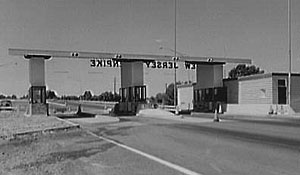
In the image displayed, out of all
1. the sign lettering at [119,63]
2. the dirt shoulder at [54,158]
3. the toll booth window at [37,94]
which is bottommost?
the dirt shoulder at [54,158]

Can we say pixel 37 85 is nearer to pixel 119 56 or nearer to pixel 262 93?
pixel 119 56

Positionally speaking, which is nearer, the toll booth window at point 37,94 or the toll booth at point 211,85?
the toll booth window at point 37,94

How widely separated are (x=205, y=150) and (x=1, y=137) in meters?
11.0

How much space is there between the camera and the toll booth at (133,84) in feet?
177

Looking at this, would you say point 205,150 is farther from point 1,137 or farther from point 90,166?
point 1,137

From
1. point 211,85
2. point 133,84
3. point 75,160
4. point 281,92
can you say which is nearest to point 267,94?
point 281,92

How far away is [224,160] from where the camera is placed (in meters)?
11.7

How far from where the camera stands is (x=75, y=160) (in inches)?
475

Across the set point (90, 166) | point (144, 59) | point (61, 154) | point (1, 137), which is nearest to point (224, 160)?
point (90, 166)

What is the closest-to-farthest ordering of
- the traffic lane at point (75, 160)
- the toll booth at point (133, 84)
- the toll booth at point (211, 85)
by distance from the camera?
the traffic lane at point (75, 160) < the toll booth at point (133, 84) < the toll booth at point (211, 85)

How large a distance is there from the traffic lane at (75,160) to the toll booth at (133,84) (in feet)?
122

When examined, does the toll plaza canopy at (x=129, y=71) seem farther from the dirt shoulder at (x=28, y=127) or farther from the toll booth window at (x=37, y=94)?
the dirt shoulder at (x=28, y=127)

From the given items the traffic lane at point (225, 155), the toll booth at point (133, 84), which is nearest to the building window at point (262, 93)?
the toll booth at point (133, 84)

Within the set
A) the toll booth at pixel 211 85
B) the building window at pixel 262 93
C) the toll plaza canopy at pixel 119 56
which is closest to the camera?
the toll plaza canopy at pixel 119 56
